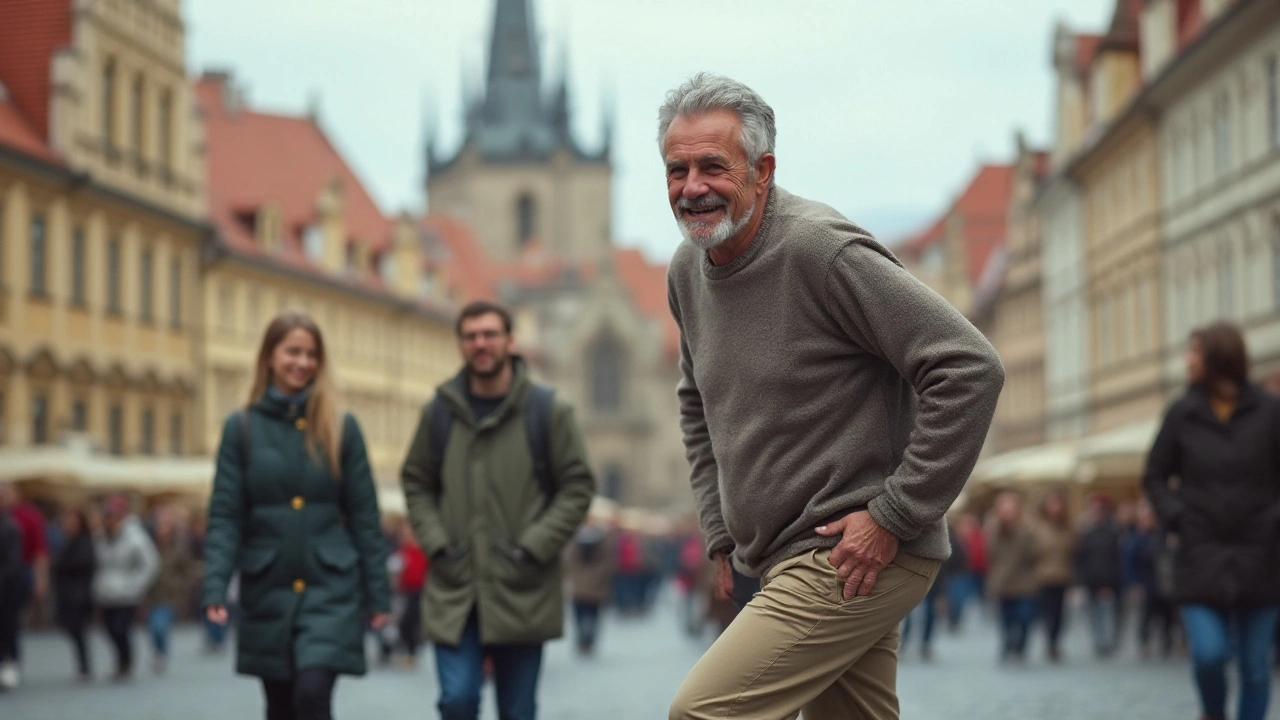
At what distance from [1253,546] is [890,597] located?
156 inches

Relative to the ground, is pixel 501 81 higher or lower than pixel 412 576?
higher

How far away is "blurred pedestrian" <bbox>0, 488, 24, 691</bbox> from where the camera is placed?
1620 centimetres

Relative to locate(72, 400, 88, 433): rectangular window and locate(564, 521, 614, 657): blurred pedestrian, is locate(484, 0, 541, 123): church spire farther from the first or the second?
locate(564, 521, 614, 657): blurred pedestrian

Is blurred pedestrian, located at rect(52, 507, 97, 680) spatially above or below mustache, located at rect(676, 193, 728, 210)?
below

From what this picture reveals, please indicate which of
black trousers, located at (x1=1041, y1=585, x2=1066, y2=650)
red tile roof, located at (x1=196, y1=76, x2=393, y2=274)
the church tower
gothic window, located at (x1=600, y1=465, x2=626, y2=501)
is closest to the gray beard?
black trousers, located at (x1=1041, y1=585, x2=1066, y2=650)

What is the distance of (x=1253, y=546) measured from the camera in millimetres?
8016

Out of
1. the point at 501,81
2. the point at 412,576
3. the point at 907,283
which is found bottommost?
the point at 412,576

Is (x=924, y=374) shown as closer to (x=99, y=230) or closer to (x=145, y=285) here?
(x=99, y=230)

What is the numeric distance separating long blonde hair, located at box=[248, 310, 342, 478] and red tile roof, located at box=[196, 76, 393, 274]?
43.3 m

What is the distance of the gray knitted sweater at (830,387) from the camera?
14.4ft

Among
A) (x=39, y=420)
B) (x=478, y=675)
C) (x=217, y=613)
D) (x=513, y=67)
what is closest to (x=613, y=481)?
(x=513, y=67)

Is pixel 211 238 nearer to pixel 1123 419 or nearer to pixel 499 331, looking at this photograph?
pixel 1123 419

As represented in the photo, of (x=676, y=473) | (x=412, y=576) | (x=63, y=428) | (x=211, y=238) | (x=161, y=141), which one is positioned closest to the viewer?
(x=412, y=576)

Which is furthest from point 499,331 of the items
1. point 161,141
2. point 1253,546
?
point 161,141
